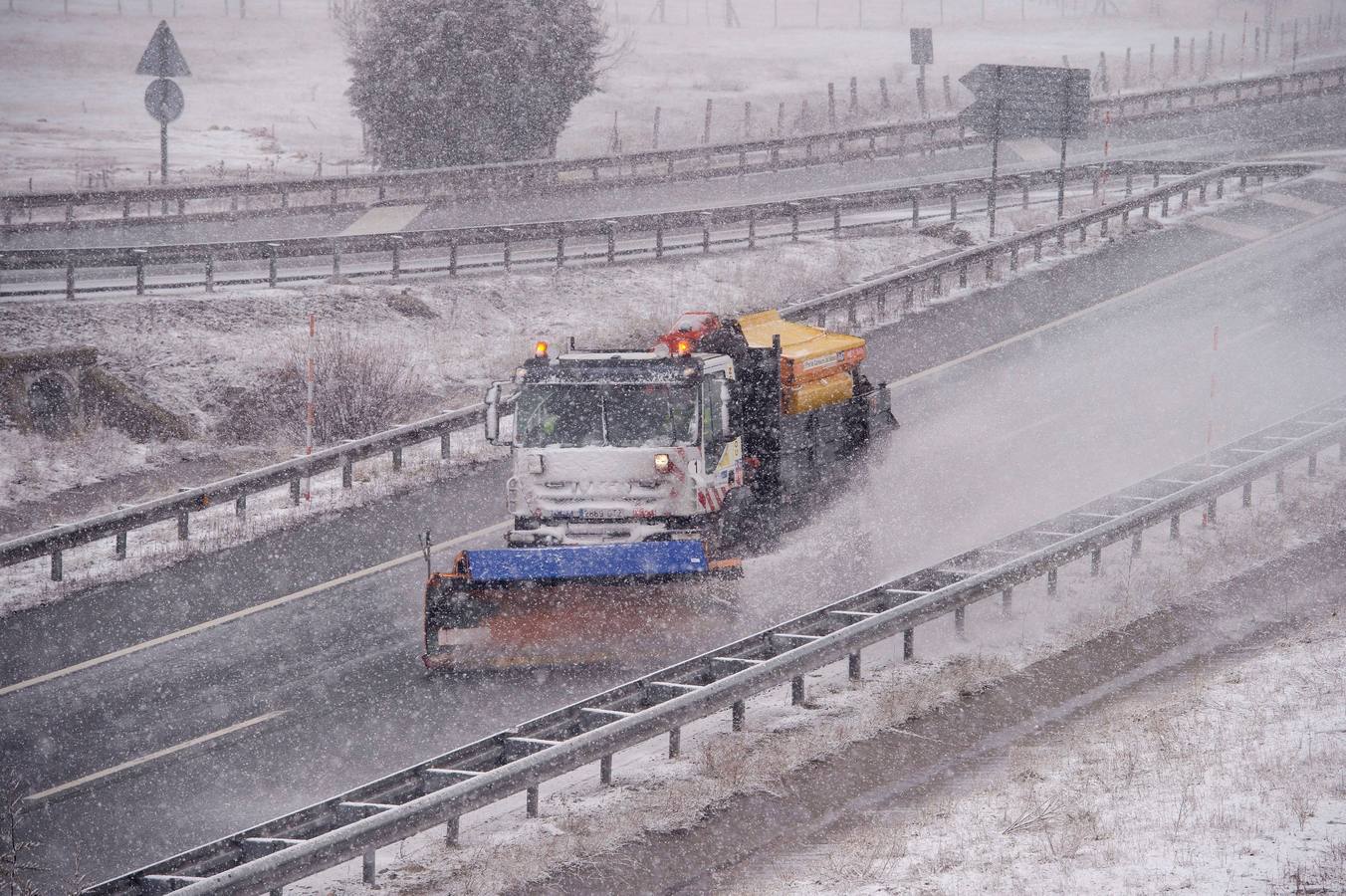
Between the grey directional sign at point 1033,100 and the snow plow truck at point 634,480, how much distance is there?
51.2 ft

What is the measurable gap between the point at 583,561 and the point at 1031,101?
→ 22.6 metres

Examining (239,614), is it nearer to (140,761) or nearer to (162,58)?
(140,761)

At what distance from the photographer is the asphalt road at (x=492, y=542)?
12.3 metres

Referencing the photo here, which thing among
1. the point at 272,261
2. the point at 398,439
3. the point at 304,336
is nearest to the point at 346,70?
the point at 272,261

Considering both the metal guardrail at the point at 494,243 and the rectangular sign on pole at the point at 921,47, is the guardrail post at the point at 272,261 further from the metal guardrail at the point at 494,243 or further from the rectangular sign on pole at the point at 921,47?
the rectangular sign on pole at the point at 921,47

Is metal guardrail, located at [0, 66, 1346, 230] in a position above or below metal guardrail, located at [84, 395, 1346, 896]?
above

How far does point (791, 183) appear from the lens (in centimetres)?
4225

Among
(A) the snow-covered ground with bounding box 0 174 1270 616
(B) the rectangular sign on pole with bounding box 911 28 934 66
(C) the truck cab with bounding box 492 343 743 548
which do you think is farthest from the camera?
(B) the rectangular sign on pole with bounding box 911 28 934 66

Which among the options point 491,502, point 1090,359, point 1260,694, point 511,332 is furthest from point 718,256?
point 1260,694

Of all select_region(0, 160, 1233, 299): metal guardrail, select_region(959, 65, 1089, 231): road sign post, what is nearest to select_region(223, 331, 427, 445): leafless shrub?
select_region(0, 160, 1233, 299): metal guardrail

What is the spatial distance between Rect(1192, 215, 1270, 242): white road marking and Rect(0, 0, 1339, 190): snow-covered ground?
17.0 meters

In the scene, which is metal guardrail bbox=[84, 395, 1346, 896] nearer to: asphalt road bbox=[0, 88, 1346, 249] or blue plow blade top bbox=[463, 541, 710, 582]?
blue plow blade top bbox=[463, 541, 710, 582]

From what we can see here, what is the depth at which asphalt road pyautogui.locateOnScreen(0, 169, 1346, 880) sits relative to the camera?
40.5 ft

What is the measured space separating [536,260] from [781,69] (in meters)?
45.6
